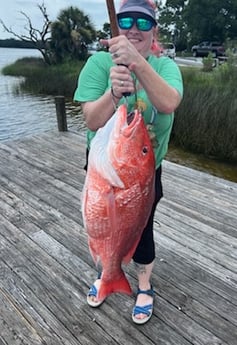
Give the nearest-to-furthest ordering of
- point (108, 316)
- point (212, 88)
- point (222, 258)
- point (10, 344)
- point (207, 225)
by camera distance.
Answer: point (10, 344) → point (108, 316) → point (222, 258) → point (207, 225) → point (212, 88)

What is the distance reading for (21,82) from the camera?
19.5m

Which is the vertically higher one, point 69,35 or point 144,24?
point 144,24

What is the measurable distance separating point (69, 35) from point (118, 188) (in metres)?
23.2

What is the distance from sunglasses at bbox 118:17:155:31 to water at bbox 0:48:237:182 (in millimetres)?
5764

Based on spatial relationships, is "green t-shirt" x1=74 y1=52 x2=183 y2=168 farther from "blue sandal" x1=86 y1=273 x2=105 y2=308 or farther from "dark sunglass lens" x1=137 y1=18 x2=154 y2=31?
"blue sandal" x1=86 y1=273 x2=105 y2=308

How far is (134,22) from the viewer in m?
1.29

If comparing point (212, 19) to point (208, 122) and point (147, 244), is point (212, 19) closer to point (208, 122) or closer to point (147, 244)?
point (208, 122)

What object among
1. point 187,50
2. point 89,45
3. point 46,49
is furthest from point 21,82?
point 187,50

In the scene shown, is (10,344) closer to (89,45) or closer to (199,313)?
(199,313)

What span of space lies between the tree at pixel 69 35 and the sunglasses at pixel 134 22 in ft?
73.0

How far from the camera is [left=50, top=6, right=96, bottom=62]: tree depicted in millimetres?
22391

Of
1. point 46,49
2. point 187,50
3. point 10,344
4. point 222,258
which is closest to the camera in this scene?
point 10,344

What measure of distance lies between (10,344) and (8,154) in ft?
12.0

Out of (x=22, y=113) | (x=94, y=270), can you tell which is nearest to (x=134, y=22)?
(x=94, y=270)
